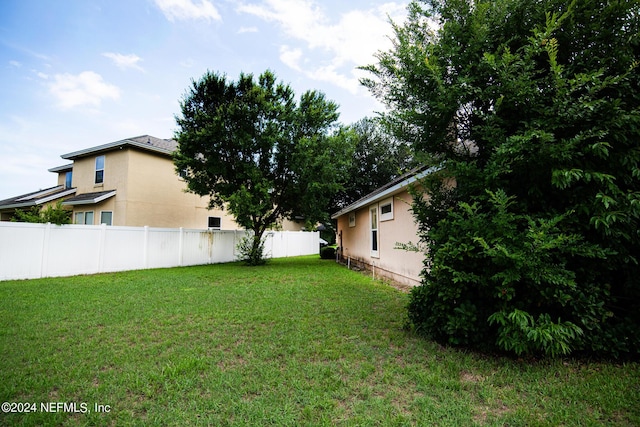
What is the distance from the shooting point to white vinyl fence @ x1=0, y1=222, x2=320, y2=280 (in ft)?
27.7

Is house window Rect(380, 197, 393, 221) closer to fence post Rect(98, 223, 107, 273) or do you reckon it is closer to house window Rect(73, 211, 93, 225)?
fence post Rect(98, 223, 107, 273)

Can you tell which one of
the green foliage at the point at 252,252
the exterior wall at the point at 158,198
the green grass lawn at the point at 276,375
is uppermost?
the exterior wall at the point at 158,198

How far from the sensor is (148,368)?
9.72 ft

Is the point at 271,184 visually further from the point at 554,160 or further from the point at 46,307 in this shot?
the point at 554,160

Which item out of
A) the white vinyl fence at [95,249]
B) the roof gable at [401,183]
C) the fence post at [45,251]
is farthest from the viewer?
the fence post at [45,251]

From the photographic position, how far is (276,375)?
2.82 m

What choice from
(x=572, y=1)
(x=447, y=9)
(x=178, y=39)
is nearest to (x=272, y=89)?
(x=178, y=39)

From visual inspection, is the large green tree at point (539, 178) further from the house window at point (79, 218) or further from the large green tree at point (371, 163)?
the large green tree at point (371, 163)

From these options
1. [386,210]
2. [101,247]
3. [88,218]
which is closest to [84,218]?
[88,218]

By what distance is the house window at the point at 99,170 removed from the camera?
14.7m

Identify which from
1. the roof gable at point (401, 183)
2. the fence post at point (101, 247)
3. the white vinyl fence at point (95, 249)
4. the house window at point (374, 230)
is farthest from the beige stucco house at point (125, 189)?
the roof gable at point (401, 183)

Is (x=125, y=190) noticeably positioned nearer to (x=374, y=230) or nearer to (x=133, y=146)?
(x=133, y=146)

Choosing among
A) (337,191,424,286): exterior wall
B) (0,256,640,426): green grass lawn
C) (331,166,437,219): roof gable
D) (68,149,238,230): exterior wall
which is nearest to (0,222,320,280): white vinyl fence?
(68,149,238,230): exterior wall

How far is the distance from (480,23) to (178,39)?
33.0 feet
